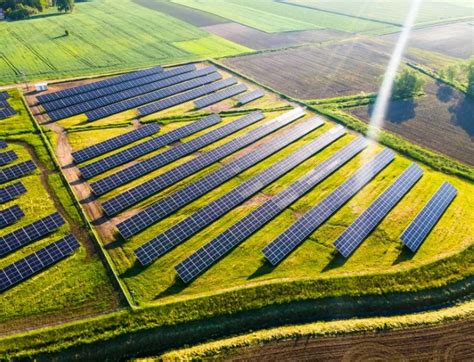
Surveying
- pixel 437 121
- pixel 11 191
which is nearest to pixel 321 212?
pixel 11 191

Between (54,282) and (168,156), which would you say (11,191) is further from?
(168,156)

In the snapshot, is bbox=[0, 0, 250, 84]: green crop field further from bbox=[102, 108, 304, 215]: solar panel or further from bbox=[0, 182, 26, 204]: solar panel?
bbox=[102, 108, 304, 215]: solar panel

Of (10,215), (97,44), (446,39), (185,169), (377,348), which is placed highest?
(446,39)

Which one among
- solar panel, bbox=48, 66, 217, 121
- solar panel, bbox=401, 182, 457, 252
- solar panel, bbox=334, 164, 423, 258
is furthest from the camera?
solar panel, bbox=48, 66, 217, 121

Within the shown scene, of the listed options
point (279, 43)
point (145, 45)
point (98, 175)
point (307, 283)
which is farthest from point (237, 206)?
point (279, 43)

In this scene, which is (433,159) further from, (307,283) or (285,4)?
(285,4)

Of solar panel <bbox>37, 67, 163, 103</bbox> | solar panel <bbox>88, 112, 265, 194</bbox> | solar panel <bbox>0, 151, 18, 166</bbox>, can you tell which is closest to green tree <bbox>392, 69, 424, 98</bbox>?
solar panel <bbox>88, 112, 265, 194</bbox>

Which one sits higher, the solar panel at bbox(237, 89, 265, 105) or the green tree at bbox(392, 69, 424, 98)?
the green tree at bbox(392, 69, 424, 98)
